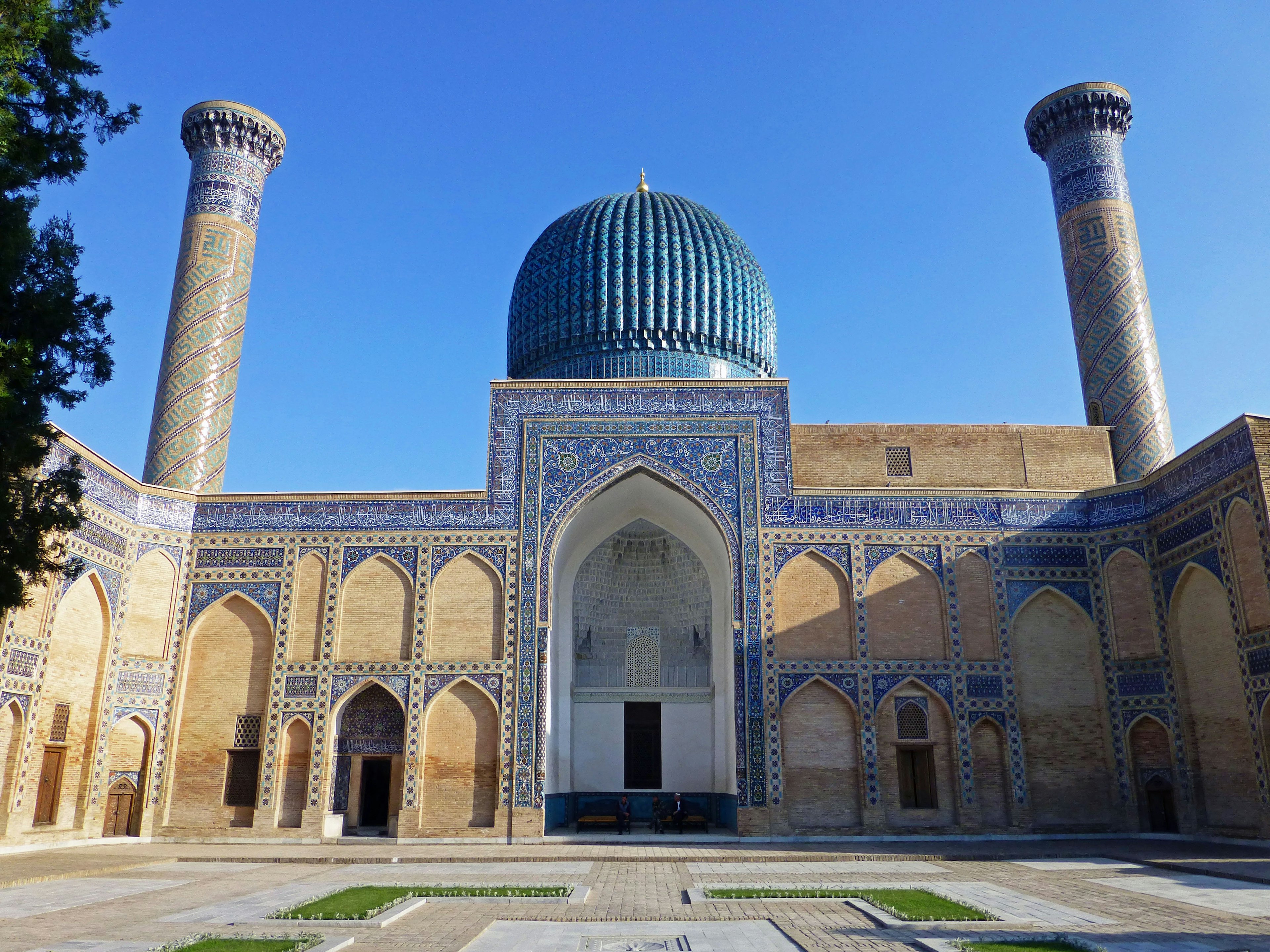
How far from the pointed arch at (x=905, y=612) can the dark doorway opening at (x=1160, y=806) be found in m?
2.23

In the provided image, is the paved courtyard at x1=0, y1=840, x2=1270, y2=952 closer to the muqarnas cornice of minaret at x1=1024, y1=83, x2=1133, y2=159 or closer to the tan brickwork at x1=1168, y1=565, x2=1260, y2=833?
the tan brickwork at x1=1168, y1=565, x2=1260, y2=833

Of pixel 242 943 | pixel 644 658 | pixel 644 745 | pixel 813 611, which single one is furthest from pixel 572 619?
pixel 242 943

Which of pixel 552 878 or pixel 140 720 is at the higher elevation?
pixel 140 720

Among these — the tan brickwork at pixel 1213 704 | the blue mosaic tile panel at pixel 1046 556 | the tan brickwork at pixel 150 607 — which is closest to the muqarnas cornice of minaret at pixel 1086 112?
the blue mosaic tile panel at pixel 1046 556

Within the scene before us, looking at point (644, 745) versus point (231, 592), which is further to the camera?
point (644, 745)

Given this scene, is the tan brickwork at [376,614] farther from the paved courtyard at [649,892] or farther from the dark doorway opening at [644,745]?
the dark doorway opening at [644,745]

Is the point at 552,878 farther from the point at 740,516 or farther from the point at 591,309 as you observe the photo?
the point at 591,309

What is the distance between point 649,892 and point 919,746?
470 centimetres

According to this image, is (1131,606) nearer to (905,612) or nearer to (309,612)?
(905,612)

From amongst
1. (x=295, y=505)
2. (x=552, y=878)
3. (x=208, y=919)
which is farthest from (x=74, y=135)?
(x=295, y=505)

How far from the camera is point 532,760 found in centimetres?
960

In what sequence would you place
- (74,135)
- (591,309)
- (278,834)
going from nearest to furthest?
(74,135) < (278,834) < (591,309)

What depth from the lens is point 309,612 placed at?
10141 millimetres

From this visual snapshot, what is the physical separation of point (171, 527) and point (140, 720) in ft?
6.38
